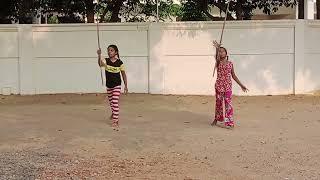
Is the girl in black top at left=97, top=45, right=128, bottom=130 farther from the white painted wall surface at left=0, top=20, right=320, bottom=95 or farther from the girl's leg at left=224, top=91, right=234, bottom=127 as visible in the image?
the white painted wall surface at left=0, top=20, right=320, bottom=95

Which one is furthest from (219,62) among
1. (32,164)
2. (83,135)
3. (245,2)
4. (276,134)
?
(245,2)

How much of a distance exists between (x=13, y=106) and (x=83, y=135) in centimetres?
433

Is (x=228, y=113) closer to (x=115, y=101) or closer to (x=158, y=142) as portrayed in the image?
(x=158, y=142)

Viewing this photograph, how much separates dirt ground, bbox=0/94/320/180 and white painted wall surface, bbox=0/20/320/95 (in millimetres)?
1481

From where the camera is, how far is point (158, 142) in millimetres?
8766

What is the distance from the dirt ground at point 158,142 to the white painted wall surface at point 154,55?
1.48 m

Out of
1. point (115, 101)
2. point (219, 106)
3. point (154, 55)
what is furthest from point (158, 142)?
point (154, 55)

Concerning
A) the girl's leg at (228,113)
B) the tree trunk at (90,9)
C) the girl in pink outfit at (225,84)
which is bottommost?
the girl's leg at (228,113)

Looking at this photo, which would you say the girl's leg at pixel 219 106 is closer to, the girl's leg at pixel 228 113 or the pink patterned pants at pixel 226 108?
the pink patterned pants at pixel 226 108

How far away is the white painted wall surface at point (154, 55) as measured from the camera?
49.1ft

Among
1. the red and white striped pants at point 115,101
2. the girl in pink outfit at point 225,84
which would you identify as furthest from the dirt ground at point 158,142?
the girl in pink outfit at point 225,84

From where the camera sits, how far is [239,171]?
7.00m

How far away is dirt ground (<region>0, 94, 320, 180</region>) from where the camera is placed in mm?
6957

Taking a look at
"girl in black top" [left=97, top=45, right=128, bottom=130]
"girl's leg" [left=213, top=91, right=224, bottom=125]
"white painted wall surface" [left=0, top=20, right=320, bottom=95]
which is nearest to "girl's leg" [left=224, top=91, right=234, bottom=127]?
"girl's leg" [left=213, top=91, right=224, bottom=125]
